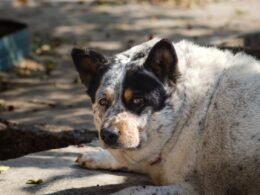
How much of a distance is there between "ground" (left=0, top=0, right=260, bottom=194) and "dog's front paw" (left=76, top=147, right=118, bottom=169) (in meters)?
0.10

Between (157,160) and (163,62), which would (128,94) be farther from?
(157,160)

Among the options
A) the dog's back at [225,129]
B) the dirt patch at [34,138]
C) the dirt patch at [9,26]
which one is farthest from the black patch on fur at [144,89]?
the dirt patch at [9,26]

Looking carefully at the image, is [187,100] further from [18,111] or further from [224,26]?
[224,26]

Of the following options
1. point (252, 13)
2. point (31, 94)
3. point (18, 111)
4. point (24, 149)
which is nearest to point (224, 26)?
point (252, 13)

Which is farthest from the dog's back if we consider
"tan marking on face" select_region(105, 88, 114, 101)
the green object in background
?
the green object in background

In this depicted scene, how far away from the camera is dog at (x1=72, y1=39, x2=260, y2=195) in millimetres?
5461

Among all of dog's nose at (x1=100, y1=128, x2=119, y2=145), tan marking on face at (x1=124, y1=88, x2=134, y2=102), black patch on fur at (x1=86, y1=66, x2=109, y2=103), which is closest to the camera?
dog's nose at (x1=100, y1=128, x2=119, y2=145)

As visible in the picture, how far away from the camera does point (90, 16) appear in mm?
14883

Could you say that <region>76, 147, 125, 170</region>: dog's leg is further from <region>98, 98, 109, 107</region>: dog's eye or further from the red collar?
<region>98, 98, 109, 107</region>: dog's eye

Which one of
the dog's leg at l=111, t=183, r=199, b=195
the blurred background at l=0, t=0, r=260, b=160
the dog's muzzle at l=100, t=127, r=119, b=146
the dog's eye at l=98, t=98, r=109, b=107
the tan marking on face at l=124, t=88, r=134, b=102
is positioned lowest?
the blurred background at l=0, t=0, r=260, b=160

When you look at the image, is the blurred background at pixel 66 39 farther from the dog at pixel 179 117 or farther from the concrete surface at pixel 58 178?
the dog at pixel 179 117

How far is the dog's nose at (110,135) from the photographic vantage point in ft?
17.4

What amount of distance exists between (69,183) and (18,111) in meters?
3.37

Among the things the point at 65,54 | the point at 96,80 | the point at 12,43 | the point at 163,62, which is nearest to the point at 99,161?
the point at 96,80
